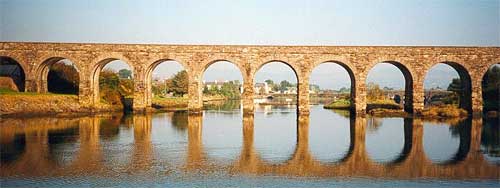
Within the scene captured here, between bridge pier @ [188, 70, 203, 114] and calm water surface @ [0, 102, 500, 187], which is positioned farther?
bridge pier @ [188, 70, 203, 114]

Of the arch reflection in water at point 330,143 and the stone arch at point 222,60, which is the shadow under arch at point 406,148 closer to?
the arch reflection in water at point 330,143

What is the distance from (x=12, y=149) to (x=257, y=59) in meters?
16.2

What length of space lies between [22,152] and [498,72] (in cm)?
3068

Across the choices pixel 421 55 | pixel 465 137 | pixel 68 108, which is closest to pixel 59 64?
pixel 68 108

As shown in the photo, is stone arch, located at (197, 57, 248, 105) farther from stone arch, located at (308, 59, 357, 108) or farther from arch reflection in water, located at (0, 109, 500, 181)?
arch reflection in water, located at (0, 109, 500, 181)

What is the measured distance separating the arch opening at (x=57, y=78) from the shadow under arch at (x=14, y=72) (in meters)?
1.47

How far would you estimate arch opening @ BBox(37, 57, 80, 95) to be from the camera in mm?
27312

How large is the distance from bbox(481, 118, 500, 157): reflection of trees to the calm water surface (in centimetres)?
6

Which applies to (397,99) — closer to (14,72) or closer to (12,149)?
(14,72)

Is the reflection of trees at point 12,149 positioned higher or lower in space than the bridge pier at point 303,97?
lower

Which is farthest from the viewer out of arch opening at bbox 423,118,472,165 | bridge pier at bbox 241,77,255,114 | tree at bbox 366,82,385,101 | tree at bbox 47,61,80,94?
tree at bbox 366,82,385,101

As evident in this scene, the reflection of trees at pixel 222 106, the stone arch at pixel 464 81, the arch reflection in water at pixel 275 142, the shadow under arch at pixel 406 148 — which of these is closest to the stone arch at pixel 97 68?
the reflection of trees at pixel 222 106

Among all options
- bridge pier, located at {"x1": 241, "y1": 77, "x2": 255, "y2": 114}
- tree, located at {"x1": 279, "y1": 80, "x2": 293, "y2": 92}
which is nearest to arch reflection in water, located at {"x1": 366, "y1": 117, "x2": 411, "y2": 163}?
bridge pier, located at {"x1": 241, "y1": 77, "x2": 255, "y2": 114}

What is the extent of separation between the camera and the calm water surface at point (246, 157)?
8.42 metres
